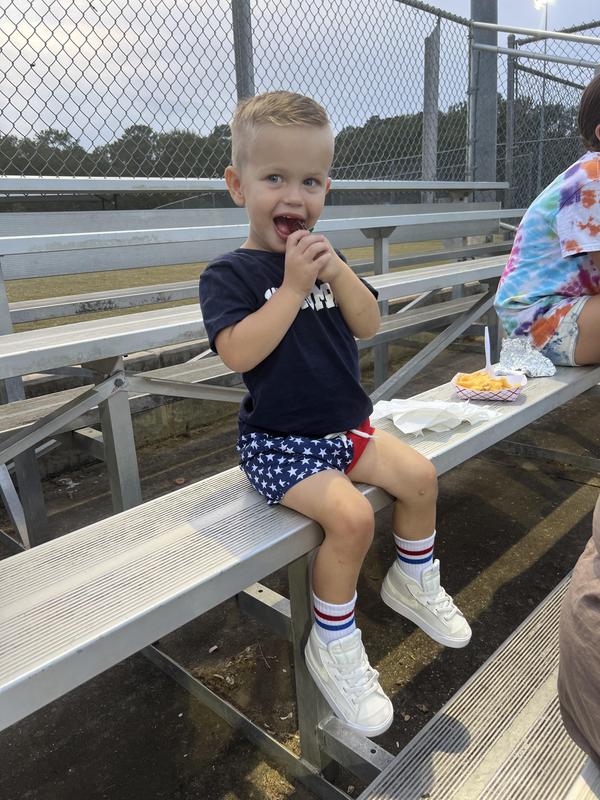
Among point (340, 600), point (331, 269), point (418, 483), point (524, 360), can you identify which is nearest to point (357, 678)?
point (340, 600)

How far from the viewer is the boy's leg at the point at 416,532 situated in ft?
4.55

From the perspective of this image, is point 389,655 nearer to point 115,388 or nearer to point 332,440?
point 332,440

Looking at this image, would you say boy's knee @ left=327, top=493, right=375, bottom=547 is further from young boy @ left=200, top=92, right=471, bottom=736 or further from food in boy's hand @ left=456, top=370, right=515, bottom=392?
food in boy's hand @ left=456, top=370, right=515, bottom=392

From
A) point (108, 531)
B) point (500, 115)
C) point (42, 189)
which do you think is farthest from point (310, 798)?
point (500, 115)

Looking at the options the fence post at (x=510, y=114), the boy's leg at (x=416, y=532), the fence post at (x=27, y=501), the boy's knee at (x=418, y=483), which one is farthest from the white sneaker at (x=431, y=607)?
the fence post at (x=510, y=114)

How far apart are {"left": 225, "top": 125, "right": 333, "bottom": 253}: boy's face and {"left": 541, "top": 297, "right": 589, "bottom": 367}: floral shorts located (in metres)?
1.34

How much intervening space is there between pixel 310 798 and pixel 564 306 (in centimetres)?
183

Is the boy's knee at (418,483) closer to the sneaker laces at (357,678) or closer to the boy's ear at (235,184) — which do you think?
the sneaker laces at (357,678)

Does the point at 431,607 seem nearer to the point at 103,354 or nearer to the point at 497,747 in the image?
the point at 497,747

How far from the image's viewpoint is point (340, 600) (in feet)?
4.06

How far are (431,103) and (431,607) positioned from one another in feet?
14.7

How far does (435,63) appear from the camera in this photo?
15.3ft

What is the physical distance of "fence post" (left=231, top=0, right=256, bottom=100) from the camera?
11.1 ft

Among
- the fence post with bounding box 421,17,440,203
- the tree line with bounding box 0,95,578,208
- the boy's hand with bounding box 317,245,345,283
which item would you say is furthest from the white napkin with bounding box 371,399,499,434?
the fence post with bounding box 421,17,440,203
